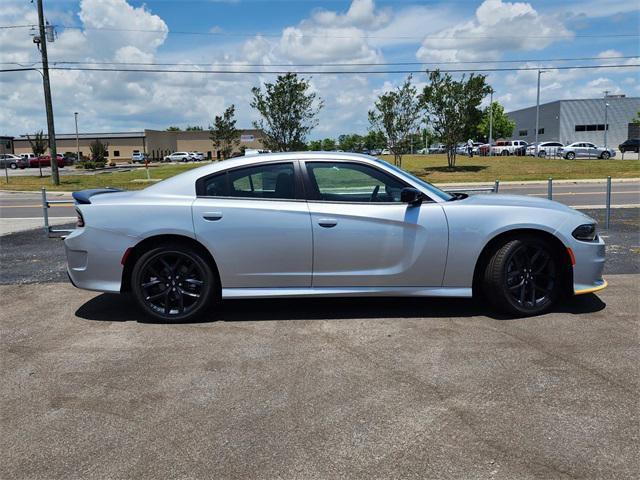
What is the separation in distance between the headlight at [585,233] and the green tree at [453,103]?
25.5 m

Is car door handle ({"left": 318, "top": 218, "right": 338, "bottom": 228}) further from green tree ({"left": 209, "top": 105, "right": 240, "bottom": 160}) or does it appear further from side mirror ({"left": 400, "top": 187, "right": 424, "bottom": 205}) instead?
green tree ({"left": 209, "top": 105, "right": 240, "bottom": 160})

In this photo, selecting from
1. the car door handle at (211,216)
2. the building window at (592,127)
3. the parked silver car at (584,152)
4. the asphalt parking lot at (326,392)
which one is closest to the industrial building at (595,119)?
the building window at (592,127)

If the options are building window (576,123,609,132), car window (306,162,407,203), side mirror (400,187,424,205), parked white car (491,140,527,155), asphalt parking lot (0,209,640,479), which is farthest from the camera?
building window (576,123,609,132)

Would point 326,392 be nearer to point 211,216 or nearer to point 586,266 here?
point 211,216

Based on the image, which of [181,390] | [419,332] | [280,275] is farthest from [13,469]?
[419,332]

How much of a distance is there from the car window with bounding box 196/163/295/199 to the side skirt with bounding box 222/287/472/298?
0.86 metres

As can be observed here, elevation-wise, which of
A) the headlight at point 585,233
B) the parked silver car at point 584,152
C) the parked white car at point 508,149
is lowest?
the headlight at point 585,233

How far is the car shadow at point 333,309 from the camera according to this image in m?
5.16

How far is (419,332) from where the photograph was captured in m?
4.64

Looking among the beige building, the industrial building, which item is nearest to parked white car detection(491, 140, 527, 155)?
the industrial building

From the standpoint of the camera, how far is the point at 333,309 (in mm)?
5391

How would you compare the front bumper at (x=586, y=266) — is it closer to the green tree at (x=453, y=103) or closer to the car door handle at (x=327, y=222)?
the car door handle at (x=327, y=222)

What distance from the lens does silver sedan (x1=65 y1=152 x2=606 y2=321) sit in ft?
16.1

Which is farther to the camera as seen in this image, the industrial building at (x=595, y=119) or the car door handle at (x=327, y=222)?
the industrial building at (x=595, y=119)
